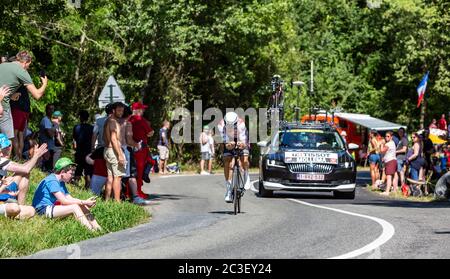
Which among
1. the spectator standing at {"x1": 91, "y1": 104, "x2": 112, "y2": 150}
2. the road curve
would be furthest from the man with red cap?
the road curve

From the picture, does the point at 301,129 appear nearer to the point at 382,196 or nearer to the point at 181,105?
the point at 382,196

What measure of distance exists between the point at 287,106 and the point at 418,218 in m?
39.9

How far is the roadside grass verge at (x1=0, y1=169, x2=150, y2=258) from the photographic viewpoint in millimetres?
12578

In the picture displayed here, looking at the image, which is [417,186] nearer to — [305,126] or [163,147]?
[305,126]

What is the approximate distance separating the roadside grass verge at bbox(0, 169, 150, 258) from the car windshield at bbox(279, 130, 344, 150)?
8003mm

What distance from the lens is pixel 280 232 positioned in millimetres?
15039

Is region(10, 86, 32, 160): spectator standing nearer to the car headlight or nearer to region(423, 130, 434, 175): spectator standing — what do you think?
the car headlight

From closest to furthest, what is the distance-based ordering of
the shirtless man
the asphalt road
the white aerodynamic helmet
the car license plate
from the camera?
the asphalt road, the white aerodynamic helmet, the shirtless man, the car license plate

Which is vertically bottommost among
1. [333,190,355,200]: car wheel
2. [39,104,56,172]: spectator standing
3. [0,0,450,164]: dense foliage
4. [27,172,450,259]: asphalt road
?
[333,190,355,200]: car wheel

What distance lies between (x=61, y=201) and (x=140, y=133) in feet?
21.6

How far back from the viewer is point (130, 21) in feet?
146

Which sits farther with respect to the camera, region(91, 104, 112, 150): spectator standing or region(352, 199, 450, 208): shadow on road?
region(352, 199, 450, 208): shadow on road

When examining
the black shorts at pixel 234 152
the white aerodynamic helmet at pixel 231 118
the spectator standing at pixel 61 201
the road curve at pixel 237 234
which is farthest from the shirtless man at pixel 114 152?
the spectator standing at pixel 61 201
